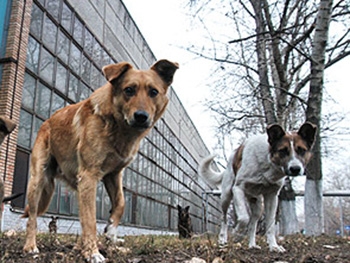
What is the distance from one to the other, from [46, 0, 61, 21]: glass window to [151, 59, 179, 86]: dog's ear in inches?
516

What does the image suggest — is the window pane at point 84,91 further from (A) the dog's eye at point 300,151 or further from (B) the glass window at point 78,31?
(A) the dog's eye at point 300,151

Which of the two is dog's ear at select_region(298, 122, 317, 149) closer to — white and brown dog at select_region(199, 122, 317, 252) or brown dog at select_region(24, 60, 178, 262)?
white and brown dog at select_region(199, 122, 317, 252)

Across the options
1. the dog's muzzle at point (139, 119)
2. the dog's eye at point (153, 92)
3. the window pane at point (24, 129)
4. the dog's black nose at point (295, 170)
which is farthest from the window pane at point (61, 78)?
the dog's muzzle at point (139, 119)

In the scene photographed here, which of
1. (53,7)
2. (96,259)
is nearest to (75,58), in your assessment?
(53,7)

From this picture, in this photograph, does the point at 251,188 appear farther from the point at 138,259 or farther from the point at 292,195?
the point at 292,195

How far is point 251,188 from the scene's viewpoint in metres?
5.62

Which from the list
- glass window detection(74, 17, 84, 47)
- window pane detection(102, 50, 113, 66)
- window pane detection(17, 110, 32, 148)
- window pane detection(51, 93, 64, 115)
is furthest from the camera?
window pane detection(102, 50, 113, 66)

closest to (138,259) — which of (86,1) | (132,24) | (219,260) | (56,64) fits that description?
(219,260)

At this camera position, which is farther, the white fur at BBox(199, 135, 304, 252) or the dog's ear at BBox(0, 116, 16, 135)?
the white fur at BBox(199, 135, 304, 252)

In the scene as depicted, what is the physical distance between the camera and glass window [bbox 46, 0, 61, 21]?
15567 millimetres

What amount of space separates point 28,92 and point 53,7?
4343mm

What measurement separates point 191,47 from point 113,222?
9714 millimetres

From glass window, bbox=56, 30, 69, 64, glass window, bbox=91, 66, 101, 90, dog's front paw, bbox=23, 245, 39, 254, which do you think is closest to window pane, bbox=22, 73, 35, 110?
glass window, bbox=56, 30, 69, 64

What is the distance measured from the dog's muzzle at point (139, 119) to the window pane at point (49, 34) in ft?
42.3
